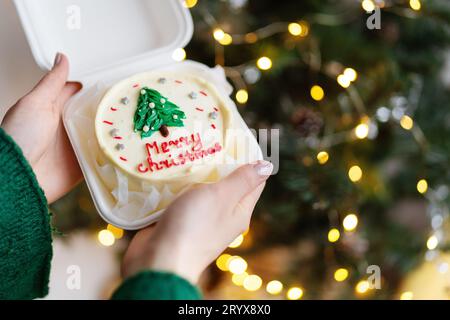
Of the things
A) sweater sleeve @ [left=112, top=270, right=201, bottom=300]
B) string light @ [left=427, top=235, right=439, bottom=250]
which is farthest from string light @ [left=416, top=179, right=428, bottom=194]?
sweater sleeve @ [left=112, top=270, right=201, bottom=300]

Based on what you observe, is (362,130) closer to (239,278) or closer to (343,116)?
(343,116)

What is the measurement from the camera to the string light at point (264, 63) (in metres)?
1.01

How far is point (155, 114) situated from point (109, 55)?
186 mm

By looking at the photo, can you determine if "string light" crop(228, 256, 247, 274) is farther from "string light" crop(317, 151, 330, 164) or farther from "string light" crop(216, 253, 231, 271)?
"string light" crop(317, 151, 330, 164)

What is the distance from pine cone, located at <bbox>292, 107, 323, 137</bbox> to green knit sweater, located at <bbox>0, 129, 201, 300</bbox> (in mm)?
552

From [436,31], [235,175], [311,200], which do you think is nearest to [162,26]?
[235,175]

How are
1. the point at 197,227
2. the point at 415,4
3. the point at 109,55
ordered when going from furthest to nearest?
the point at 415,4 → the point at 109,55 → the point at 197,227

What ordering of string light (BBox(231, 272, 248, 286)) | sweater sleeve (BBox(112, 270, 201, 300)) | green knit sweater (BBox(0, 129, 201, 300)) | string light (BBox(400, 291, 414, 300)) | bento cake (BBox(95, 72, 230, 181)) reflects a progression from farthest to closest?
string light (BBox(231, 272, 248, 286)), string light (BBox(400, 291, 414, 300)), bento cake (BBox(95, 72, 230, 181)), green knit sweater (BBox(0, 129, 201, 300)), sweater sleeve (BBox(112, 270, 201, 300))

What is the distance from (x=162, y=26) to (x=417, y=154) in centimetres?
64

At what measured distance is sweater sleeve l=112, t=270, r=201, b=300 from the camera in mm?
542

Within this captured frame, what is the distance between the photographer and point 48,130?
2.55 feet

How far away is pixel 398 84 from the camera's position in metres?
1.04

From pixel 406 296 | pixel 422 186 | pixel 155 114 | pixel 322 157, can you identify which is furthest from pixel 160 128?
pixel 406 296

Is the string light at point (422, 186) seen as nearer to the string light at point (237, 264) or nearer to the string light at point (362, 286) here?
the string light at point (362, 286)
